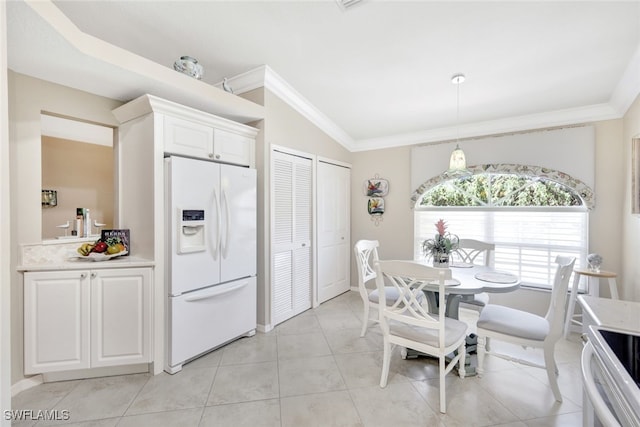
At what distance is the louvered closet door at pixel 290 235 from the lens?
3.21m

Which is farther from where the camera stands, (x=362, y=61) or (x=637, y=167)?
(x=362, y=61)

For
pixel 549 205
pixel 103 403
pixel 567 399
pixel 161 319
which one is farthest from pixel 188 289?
pixel 549 205

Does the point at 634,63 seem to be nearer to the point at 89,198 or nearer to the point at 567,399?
the point at 567,399

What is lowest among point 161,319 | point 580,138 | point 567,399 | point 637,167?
point 567,399

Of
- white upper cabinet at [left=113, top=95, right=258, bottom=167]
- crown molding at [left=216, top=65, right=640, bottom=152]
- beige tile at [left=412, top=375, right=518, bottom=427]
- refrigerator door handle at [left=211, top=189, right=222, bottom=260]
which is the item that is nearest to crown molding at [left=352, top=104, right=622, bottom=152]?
crown molding at [left=216, top=65, right=640, bottom=152]

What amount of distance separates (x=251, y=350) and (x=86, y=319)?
137cm

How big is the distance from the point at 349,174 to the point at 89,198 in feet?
12.6

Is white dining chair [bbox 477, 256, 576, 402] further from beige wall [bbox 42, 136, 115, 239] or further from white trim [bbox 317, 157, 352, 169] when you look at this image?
beige wall [bbox 42, 136, 115, 239]

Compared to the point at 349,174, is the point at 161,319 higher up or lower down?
lower down

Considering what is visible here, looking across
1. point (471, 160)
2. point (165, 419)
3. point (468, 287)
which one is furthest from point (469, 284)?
point (165, 419)

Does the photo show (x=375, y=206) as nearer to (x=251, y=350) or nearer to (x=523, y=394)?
(x=251, y=350)

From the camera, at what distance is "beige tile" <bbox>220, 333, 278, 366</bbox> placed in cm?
250

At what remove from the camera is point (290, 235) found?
135 inches

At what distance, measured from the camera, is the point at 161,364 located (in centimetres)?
229
